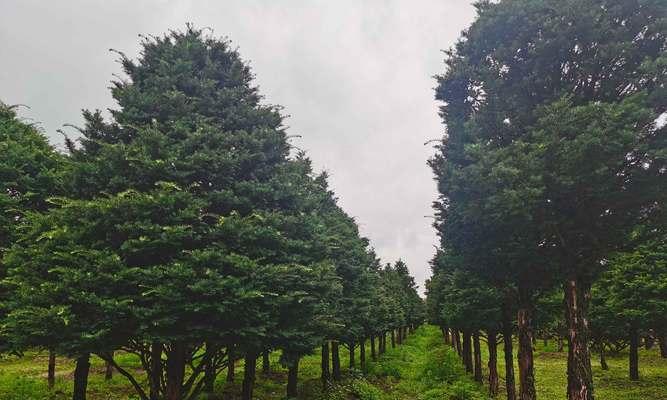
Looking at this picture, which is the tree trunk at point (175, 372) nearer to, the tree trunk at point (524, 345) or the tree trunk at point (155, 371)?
the tree trunk at point (155, 371)

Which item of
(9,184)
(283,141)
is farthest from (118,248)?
(9,184)

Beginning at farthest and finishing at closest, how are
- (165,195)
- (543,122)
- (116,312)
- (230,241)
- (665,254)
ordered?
1. (665,254)
2. (543,122)
3. (230,241)
4. (165,195)
5. (116,312)

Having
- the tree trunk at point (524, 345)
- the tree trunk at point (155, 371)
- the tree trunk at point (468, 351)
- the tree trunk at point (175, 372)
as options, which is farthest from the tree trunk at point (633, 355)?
the tree trunk at point (155, 371)

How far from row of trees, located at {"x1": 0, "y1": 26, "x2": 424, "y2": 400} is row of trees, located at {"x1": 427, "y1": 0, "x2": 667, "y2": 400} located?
17.8 ft

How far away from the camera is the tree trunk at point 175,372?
11.7 meters

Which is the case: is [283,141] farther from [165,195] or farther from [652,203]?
[652,203]

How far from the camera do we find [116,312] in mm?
A: 10125

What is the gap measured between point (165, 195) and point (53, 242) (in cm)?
316

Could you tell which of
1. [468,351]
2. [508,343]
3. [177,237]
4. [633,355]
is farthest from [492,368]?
[177,237]

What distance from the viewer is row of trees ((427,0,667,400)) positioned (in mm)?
11953

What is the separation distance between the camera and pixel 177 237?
10.8 meters

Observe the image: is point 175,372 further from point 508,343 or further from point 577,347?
point 508,343

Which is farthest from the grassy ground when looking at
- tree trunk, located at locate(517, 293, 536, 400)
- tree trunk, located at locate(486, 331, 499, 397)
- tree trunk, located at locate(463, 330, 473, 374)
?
tree trunk, located at locate(517, 293, 536, 400)

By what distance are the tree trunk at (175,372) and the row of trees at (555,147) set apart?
9126 mm
